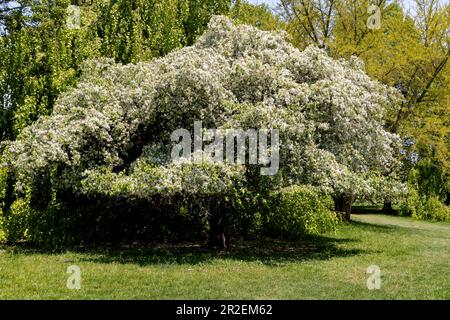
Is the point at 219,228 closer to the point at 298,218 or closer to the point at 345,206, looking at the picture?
the point at 298,218

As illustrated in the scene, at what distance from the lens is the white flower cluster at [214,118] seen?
11.7m

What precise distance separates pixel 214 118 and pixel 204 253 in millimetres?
3457

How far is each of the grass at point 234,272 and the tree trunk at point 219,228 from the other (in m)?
0.44

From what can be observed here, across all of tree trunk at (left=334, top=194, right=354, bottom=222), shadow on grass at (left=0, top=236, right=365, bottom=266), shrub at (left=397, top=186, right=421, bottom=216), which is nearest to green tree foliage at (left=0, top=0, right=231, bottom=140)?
shadow on grass at (left=0, top=236, right=365, bottom=266)

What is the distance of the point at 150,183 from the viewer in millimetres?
11461

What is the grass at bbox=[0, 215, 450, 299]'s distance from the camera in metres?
8.69

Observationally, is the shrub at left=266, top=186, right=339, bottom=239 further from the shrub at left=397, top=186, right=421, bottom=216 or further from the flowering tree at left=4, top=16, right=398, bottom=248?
the shrub at left=397, top=186, right=421, bottom=216

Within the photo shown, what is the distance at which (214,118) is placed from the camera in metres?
12.7

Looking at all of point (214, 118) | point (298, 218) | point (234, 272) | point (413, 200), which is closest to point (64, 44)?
point (214, 118)

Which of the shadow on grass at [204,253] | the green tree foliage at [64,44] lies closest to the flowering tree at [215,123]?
the shadow on grass at [204,253]

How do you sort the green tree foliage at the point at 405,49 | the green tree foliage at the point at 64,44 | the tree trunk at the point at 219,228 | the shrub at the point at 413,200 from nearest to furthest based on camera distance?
1. the tree trunk at the point at 219,228
2. the green tree foliage at the point at 64,44
3. the green tree foliage at the point at 405,49
4. the shrub at the point at 413,200

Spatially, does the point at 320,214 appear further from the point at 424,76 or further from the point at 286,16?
the point at 286,16

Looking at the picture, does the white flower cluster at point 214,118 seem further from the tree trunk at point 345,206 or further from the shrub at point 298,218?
the tree trunk at point 345,206
